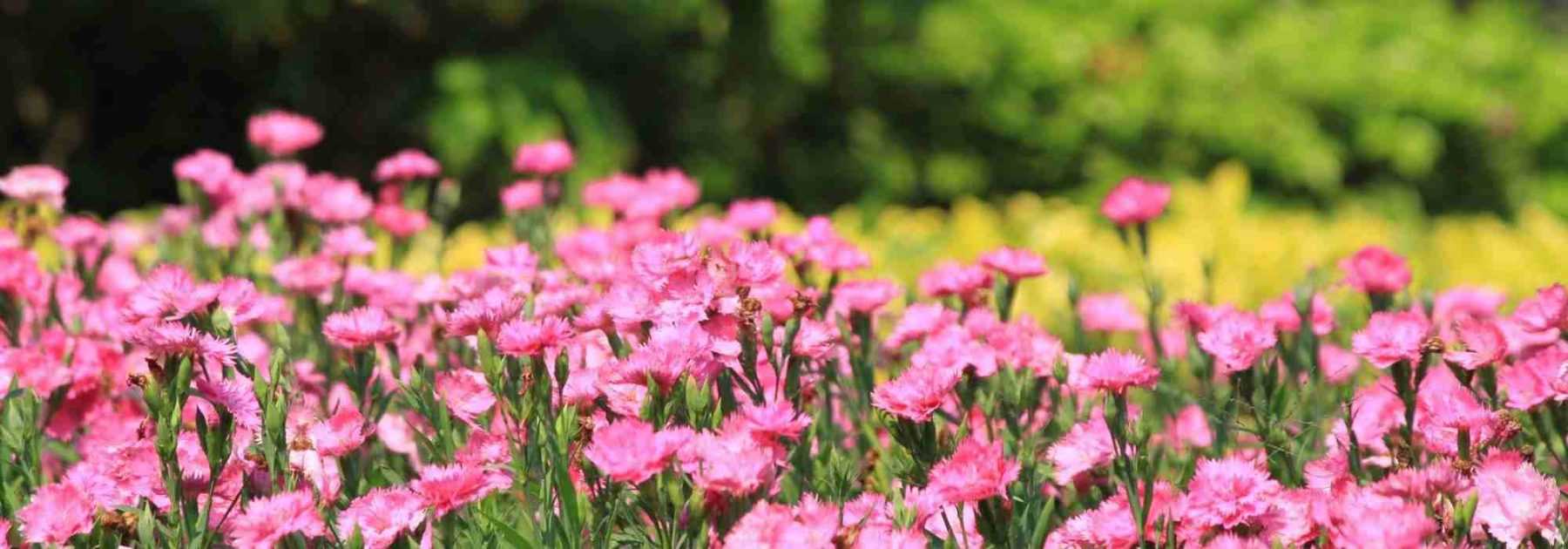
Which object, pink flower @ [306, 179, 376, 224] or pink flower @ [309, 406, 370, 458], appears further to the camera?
pink flower @ [306, 179, 376, 224]

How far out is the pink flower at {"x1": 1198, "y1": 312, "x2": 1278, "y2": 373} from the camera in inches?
64.8

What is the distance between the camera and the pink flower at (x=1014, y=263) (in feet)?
6.64

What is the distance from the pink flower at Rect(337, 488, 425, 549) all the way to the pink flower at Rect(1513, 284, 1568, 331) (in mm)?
1115

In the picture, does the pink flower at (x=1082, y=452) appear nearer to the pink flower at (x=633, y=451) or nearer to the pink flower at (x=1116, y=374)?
the pink flower at (x=1116, y=374)

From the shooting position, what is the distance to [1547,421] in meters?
1.84

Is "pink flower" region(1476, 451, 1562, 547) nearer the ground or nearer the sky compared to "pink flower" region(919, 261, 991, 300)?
nearer the ground

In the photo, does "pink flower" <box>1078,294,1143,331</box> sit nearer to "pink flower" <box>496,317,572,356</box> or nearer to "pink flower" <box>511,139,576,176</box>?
"pink flower" <box>511,139,576,176</box>

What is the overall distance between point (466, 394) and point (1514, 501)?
0.99 metres

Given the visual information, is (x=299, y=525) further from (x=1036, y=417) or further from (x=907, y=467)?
(x=1036, y=417)

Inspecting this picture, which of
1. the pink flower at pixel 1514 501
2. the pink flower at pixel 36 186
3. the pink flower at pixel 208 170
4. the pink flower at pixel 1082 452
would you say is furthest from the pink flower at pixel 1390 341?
the pink flower at pixel 36 186

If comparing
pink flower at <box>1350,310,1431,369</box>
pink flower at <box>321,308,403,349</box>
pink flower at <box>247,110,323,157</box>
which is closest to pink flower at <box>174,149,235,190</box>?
pink flower at <box>247,110,323,157</box>

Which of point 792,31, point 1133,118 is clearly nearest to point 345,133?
point 792,31

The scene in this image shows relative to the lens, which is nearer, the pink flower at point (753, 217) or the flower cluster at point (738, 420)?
the flower cluster at point (738, 420)

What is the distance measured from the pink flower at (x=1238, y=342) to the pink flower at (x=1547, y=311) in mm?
260
